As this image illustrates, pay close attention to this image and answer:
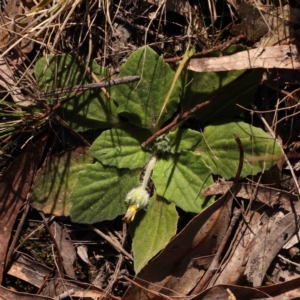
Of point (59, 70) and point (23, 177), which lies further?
point (23, 177)

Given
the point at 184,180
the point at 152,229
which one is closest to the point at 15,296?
the point at 152,229

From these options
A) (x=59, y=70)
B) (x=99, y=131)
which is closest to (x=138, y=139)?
(x=99, y=131)

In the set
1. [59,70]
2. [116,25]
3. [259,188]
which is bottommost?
[259,188]

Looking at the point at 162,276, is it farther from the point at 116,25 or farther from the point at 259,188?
the point at 116,25

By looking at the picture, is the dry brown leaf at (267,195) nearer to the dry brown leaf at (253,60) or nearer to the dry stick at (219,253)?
the dry stick at (219,253)

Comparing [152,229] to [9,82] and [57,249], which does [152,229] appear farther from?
[9,82]

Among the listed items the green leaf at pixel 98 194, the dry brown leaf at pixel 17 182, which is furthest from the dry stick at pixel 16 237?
the green leaf at pixel 98 194
